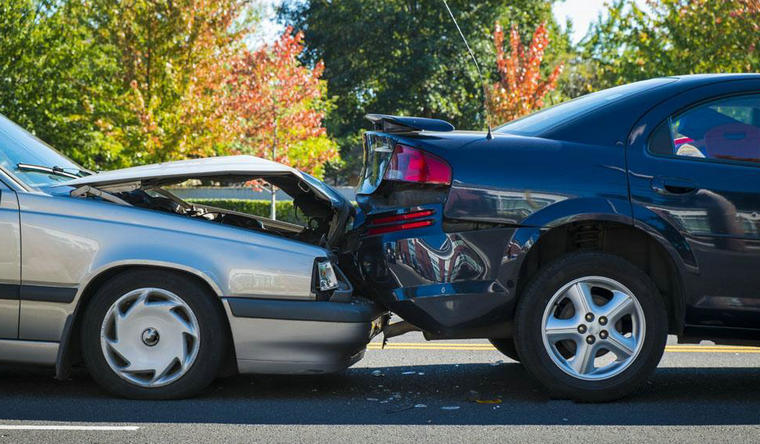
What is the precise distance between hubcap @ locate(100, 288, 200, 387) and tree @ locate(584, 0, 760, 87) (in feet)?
73.8

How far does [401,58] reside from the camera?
41.6 m

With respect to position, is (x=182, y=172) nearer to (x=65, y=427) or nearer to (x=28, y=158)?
(x=28, y=158)

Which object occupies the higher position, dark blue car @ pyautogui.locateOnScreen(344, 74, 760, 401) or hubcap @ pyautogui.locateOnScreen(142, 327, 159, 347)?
dark blue car @ pyautogui.locateOnScreen(344, 74, 760, 401)

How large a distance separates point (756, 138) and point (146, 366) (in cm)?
343

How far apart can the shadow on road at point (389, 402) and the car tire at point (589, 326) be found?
14 cm

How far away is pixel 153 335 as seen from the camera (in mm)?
4688

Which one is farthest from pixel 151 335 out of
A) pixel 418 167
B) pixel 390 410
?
A: pixel 418 167

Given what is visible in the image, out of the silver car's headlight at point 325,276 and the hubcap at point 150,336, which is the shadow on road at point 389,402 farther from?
the silver car's headlight at point 325,276

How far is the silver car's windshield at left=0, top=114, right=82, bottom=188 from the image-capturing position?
16.7 feet

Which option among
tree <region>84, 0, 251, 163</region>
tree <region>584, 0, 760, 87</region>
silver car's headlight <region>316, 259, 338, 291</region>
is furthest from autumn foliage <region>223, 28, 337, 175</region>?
silver car's headlight <region>316, 259, 338, 291</region>

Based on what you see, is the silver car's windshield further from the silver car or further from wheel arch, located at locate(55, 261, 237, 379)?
wheel arch, located at locate(55, 261, 237, 379)

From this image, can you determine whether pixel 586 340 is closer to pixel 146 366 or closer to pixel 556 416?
pixel 556 416

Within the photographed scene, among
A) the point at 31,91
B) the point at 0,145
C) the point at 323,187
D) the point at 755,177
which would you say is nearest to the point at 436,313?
the point at 323,187

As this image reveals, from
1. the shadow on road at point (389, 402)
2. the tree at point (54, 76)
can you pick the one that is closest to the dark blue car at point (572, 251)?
the shadow on road at point (389, 402)
